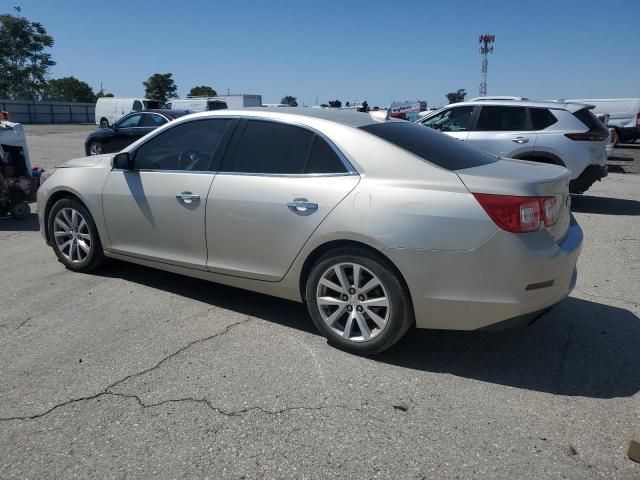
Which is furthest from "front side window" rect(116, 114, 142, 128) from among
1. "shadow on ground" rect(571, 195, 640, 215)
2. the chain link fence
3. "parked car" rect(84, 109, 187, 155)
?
the chain link fence

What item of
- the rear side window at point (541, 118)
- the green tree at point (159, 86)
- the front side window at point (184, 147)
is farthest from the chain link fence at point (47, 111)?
the front side window at point (184, 147)

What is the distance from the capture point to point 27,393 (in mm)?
3182

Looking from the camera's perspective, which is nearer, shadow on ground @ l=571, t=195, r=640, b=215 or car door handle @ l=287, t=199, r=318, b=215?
car door handle @ l=287, t=199, r=318, b=215

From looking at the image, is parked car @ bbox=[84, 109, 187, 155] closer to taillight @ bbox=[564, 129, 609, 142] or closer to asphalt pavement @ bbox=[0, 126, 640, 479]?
taillight @ bbox=[564, 129, 609, 142]

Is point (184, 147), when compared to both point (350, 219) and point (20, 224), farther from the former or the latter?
point (20, 224)

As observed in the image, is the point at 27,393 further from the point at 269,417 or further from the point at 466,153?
the point at 466,153

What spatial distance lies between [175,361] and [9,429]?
1.01 metres

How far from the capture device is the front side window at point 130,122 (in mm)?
17156

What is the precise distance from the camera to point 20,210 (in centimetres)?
802

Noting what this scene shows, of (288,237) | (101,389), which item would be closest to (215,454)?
(101,389)

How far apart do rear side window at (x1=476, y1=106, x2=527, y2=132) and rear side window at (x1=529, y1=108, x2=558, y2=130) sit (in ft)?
0.40

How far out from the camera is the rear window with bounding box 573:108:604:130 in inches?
337

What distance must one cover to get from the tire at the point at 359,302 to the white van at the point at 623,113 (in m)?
21.2

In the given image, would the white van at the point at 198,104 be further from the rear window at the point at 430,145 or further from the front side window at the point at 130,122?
the rear window at the point at 430,145
